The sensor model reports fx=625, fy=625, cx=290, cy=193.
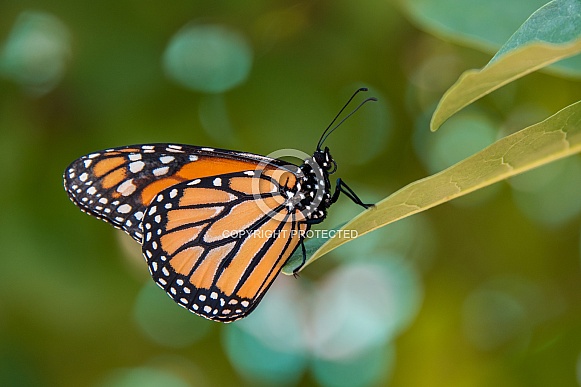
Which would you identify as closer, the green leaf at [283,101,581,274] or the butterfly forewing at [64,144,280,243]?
the green leaf at [283,101,581,274]

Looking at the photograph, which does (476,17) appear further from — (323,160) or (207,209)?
(207,209)

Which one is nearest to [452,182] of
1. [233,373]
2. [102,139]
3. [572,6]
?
[572,6]

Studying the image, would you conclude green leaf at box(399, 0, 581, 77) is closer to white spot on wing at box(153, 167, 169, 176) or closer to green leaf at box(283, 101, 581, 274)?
green leaf at box(283, 101, 581, 274)

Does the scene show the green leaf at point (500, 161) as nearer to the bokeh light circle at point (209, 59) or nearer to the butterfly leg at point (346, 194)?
the butterfly leg at point (346, 194)

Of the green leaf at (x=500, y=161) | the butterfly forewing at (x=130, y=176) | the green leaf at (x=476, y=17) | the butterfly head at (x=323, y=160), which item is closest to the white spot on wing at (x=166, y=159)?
the butterfly forewing at (x=130, y=176)

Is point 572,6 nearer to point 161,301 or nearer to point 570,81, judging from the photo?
point 570,81

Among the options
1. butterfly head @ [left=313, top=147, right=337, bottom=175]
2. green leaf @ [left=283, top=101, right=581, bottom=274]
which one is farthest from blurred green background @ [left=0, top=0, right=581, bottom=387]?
green leaf @ [left=283, top=101, right=581, bottom=274]
